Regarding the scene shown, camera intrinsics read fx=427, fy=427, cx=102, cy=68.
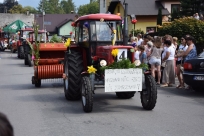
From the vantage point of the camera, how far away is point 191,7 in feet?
121

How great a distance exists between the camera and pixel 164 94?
11953mm

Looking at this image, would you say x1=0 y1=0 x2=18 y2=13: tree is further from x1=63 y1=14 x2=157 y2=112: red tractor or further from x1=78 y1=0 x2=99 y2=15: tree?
x1=63 y1=14 x2=157 y2=112: red tractor

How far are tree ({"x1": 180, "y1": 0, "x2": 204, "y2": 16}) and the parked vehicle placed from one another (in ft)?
85.2

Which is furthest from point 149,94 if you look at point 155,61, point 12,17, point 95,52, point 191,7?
point 12,17

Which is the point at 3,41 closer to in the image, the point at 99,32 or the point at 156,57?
the point at 156,57

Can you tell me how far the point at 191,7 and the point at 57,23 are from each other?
53895 mm

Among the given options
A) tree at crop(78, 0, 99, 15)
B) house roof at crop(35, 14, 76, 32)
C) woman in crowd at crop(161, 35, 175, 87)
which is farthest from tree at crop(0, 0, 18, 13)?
woman in crowd at crop(161, 35, 175, 87)

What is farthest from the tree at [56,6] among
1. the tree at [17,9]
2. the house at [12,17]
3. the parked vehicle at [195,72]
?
the parked vehicle at [195,72]

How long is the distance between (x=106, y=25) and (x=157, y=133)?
4194 mm

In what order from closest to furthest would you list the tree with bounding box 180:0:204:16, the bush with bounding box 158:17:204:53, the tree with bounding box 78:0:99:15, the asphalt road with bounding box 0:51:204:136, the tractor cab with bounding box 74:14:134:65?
1. the asphalt road with bounding box 0:51:204:136
2. the tractor cab with bounding box 74:14:134:65
3. the bush with bounding box 158:17:204:53
4. the tree with bounding box 180:0:204:16
5. the tree with bounding box 78:0:99:15

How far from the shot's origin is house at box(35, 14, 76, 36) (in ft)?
270

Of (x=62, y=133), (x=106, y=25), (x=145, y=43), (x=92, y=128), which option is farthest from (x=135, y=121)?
(x=145, y=43)

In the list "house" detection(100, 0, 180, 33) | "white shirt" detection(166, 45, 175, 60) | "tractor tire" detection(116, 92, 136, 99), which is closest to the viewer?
"tractor tire" detection(116, 92, 136, 99)

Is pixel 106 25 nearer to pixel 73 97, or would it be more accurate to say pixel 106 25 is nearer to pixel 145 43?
pixel 73 97
